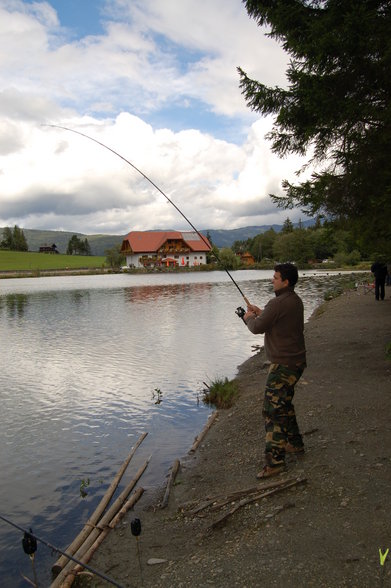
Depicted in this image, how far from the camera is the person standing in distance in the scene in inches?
229

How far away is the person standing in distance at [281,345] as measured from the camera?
582 centimetres

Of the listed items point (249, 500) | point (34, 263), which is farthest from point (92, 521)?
point (34, 263)

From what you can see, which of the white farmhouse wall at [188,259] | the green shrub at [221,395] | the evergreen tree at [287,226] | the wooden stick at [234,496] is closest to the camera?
the wooden stick at [234,496]

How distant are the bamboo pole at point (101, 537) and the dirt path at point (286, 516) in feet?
0.32

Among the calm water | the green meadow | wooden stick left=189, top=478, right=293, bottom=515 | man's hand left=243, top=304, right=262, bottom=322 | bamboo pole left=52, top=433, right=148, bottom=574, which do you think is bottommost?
the calm water

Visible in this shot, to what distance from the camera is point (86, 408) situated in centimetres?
1222

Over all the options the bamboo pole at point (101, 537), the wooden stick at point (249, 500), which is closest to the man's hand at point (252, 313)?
the wooden stick at point (249, 500)

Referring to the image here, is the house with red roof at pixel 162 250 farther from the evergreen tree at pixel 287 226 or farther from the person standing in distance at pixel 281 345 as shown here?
the person standing in distance at pixel 281 345

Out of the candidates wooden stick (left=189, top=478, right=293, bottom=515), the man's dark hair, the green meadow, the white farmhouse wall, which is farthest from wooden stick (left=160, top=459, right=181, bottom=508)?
the white farmhouse wall

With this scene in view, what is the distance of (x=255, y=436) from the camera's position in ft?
27.0

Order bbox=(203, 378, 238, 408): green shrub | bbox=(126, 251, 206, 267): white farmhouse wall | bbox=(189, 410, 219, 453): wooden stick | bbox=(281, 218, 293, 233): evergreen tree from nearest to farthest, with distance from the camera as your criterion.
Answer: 1. bbox=(189, 410, 219, 453): wooden stick
2. bbox=(203, 378, 238, 408): green shrub
3. bbox=(126, 251, 206, 267): white farmhouse wall
4. bbox=(281, 218, 293, 233): evergreen tree

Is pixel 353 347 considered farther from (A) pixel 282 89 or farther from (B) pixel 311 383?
(A) pixel 282 89

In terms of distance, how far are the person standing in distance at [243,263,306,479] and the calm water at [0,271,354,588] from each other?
2.69m

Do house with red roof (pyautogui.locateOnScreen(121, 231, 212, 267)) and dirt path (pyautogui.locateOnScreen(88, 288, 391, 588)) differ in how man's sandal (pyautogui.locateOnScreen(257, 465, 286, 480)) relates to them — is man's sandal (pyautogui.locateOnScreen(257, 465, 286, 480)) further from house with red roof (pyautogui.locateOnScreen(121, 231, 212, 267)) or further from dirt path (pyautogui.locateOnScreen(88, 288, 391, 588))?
house with red roof (pyautogui.locateOnScreen(121, 231, 212, 267))
